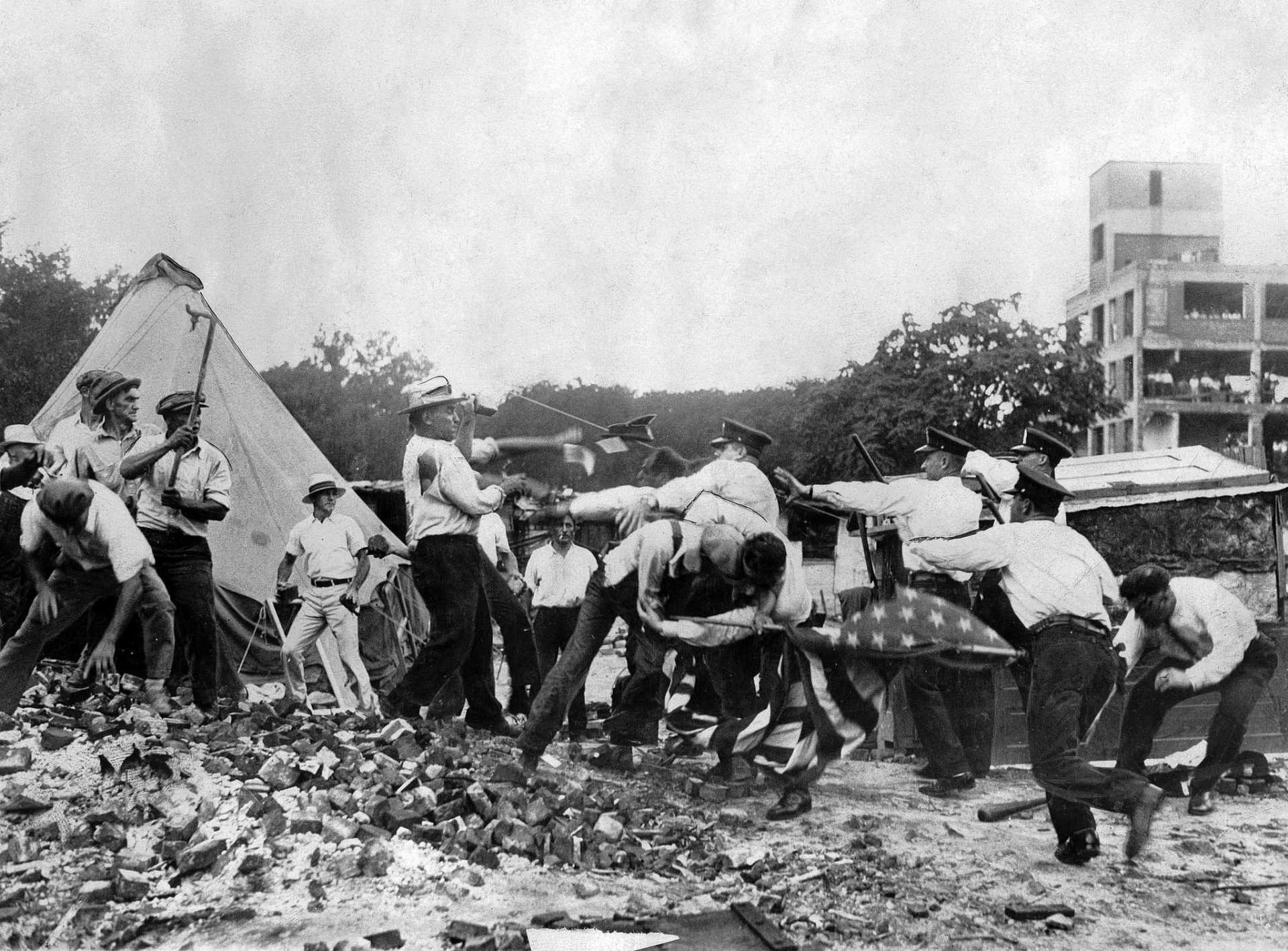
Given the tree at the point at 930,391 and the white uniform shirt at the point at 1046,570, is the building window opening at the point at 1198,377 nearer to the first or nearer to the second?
the tree at the point at 930,391

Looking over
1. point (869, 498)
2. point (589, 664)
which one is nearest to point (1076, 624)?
point (869, 498)

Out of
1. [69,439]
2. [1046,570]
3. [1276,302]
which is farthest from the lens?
[1276,302]

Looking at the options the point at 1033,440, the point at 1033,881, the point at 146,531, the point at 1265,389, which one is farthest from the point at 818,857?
the point at 1265,389

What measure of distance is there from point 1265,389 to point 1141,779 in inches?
130

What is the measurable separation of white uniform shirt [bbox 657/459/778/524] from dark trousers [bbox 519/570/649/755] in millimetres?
480

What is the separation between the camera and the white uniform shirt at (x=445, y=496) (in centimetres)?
531

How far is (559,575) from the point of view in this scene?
6.28 m

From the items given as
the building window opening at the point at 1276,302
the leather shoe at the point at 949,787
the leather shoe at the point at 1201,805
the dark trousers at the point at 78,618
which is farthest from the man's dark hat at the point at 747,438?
the building window opening at the point at 1276,302

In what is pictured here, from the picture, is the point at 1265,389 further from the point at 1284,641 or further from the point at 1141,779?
the point at 1141,779

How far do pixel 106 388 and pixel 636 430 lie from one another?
8.45 feet

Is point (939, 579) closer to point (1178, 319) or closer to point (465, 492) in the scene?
point (465, 492)

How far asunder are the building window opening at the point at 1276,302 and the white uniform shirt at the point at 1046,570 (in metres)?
2.14

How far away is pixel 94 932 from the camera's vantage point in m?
3.54

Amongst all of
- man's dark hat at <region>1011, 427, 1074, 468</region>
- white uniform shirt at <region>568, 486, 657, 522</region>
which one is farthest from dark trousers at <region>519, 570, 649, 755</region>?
man's dark hat at <region>1011, 427, 1074, 468</region>
